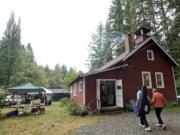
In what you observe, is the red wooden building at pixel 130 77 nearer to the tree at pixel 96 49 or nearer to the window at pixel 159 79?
the window at pixel 159 79

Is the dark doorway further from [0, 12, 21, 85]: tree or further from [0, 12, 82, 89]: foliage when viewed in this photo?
[0, 12, 21, 85]: tree

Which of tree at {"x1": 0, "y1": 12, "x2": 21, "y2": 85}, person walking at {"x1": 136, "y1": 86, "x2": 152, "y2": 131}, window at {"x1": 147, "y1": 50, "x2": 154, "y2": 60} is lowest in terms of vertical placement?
person walking at {"x1": 136, "y1": 86, "x2": 152, "y2": 131}

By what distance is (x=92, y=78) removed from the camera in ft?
46.4

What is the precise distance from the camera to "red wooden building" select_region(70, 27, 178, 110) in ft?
46.4

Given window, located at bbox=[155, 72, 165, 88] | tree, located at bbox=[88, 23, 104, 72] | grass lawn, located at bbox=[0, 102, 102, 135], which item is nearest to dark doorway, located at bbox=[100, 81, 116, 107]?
window, located at bbox=[155, 72, 165, 88]

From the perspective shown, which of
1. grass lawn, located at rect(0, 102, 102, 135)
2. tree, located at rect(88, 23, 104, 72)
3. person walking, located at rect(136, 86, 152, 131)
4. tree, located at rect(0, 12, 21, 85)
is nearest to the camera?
person walking, located at rect(136, 86, 152, 131)

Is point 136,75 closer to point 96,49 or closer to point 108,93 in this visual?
point 108,93

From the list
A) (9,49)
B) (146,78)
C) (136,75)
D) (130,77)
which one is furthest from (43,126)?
(9,49)

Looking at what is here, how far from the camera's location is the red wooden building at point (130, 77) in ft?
46.4

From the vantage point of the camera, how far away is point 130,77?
15617mm

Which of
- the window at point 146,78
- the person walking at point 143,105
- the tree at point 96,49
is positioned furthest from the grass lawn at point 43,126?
the tree at point 96,49

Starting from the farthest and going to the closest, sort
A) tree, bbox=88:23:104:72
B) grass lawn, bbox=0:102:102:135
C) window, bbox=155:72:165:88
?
tree, bbox=88:23:104:72 < window, bbox=155:72:165:88 < grass lawn, bbox=0:102:102:135

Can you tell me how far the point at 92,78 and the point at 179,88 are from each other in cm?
1283

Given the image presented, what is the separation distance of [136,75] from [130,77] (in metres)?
0.70
